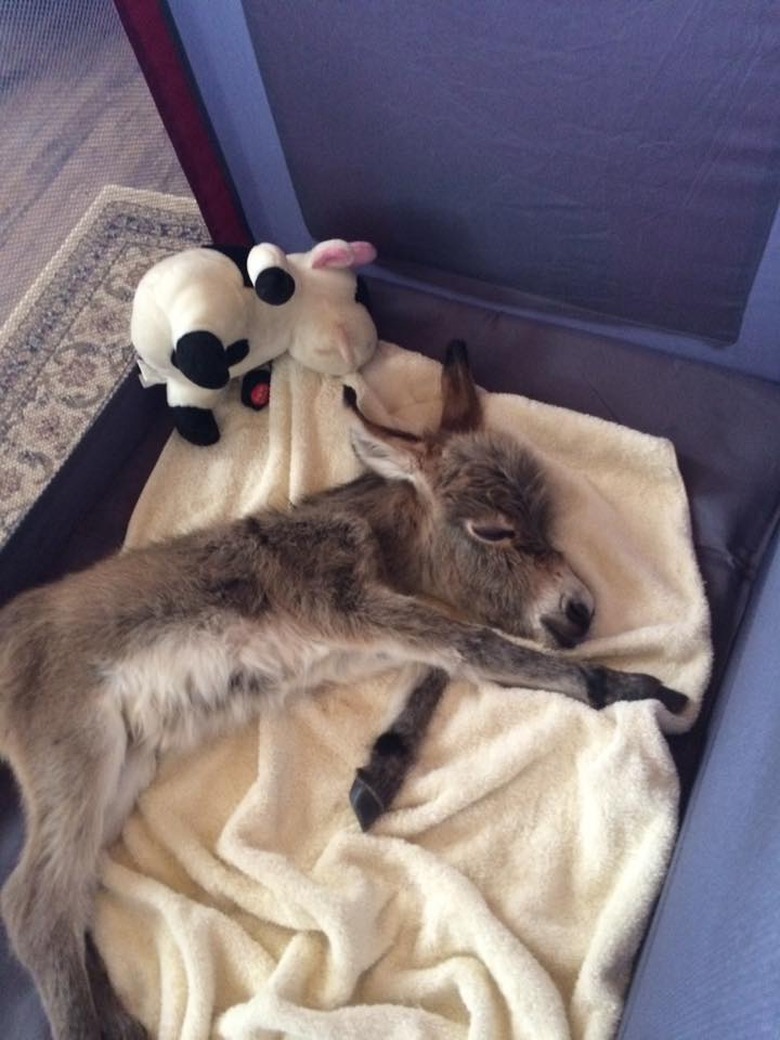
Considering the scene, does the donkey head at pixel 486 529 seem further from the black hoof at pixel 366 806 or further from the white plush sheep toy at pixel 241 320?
the black hoof at pixel 366 806

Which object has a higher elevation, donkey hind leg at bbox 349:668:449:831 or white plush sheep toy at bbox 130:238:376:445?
white plush sheep toy at bbox 130:238:376:445

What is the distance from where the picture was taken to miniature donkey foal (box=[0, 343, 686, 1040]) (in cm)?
183

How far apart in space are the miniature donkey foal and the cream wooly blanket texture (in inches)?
2.7

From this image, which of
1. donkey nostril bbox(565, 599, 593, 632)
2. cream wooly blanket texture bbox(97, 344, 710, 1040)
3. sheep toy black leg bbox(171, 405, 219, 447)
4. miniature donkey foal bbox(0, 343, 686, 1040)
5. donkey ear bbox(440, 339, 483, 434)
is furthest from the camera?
sheep toy black leg bbox(171, 405, 219, 447)

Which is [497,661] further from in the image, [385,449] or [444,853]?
[385,449]

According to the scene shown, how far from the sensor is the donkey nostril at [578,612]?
196 cm

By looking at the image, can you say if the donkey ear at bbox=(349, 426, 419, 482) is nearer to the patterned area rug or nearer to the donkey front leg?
the donkey front leg

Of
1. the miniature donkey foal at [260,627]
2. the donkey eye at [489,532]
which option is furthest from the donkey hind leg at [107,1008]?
the donkey eye at [489,532]

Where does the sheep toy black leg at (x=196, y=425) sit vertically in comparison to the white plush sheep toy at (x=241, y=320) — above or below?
below

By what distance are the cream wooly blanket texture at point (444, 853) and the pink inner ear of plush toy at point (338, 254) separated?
753mm

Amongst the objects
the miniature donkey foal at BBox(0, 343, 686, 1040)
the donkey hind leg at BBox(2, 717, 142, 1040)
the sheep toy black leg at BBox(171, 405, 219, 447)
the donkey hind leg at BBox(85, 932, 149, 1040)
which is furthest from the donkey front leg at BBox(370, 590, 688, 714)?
the donkey hind leg at BBox(85, 932, 149, 1040)

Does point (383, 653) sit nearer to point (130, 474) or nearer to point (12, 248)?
point (130, 474)

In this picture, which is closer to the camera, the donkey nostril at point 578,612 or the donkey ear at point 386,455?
the donkey nostril at point 578,612

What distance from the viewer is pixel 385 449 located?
2119 mm
